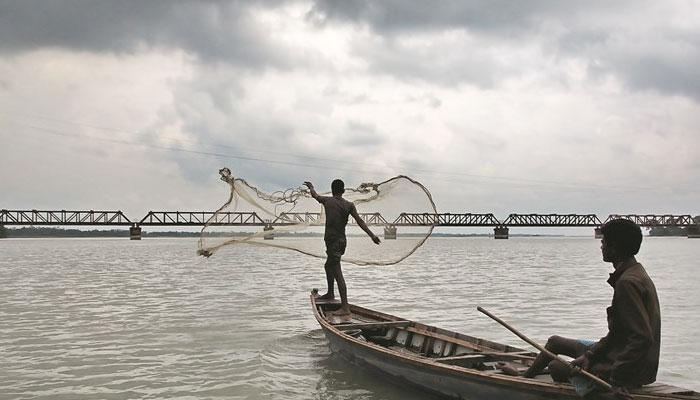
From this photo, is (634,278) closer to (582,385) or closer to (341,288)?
(582,385)

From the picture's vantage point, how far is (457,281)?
28562 millimetres

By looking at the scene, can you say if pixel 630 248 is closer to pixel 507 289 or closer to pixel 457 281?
pixel 507 289

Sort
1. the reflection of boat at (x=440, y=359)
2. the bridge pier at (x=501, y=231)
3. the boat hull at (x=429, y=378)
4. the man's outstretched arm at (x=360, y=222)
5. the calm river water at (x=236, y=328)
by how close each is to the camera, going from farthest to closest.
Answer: the bridge pier at (x=501, y=231) → the man's outstretched arm at (x=360, y=222) → the calm river water at (x=236, y=328) → the boat hull at (x=429, y=378) → the reflection of boat at (x=440, y=359)

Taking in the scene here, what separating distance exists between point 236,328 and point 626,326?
11.0 m

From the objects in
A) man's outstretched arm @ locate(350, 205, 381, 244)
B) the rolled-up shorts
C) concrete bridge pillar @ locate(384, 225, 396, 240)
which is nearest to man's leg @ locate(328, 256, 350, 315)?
man's outstretched arm @ locate(350, 205, 381, 244)

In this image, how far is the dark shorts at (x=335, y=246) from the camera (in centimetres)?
1176

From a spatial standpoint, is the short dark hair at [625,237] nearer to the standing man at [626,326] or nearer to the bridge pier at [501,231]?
the standing man at [626,326]

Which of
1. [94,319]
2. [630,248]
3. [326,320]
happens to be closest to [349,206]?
[326,320]

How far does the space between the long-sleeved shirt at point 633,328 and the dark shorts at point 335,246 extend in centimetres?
654

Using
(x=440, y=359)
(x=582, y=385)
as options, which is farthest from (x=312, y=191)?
(x=582, y=385)

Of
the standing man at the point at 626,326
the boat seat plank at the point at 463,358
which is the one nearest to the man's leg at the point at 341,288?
the boat seat plank at the point at 463,358

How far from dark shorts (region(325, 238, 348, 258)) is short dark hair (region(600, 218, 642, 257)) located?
6507 mm

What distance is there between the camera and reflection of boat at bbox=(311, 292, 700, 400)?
244 inches

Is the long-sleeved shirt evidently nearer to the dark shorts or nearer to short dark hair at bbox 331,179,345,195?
the dark shorts
